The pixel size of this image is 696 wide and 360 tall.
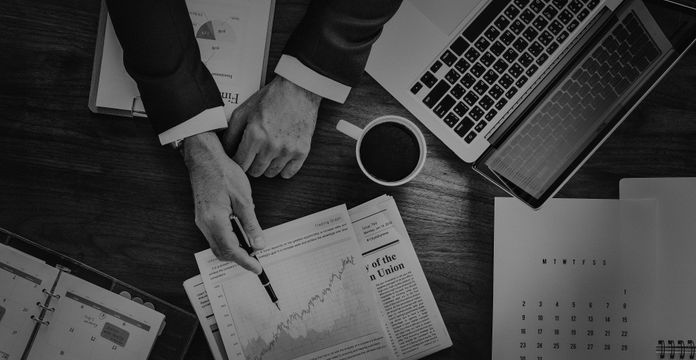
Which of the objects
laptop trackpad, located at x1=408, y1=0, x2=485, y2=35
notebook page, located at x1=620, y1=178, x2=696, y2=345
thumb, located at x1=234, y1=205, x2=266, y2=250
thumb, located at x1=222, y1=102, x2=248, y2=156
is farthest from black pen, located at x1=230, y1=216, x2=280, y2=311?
notebook page, located at x1=620, y1=178, x2=696, y2=345

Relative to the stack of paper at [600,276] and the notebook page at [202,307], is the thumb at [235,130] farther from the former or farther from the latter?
the stack of paper at [600,276]

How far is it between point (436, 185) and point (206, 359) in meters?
0.50

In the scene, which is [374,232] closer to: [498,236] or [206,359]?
[498,236]

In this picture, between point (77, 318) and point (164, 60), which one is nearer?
point (164, 60)

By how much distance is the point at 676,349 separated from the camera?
1.13m

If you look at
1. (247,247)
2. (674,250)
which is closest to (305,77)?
(247,247)

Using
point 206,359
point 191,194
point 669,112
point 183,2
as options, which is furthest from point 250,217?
point 669,112

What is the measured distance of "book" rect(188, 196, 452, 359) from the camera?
3.73ft

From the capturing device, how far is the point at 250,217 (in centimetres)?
110

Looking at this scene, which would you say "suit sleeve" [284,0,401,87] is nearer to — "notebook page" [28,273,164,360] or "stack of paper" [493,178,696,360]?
"stack of paper" [493,178,696,360]

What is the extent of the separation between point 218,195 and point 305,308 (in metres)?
0.25

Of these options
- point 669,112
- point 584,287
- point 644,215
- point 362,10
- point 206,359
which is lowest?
point 206,359

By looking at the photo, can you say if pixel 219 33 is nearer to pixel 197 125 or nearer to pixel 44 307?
pixel 197 125

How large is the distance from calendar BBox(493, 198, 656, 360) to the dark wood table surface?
28mm
